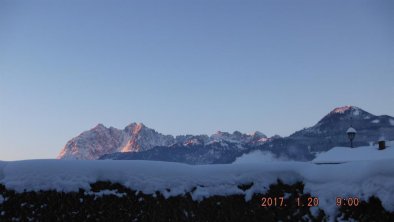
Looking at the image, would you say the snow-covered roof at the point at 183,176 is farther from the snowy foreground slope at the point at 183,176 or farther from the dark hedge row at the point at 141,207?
the dark hedge row at the point at 141,207

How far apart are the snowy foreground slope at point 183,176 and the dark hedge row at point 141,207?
10 cm

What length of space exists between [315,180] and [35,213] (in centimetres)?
457

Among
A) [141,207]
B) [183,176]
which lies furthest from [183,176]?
[141,207]

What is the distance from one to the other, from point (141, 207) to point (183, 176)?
2.86 feet

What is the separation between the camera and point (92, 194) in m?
6.49

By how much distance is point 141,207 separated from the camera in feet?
21.5

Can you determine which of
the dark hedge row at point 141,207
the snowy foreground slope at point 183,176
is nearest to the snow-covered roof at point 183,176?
the snowy foreground slope at point 183,176

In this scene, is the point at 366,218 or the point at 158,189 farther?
the point at 158,189

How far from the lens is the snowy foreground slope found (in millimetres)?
6387

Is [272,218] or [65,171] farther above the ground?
[65,171]

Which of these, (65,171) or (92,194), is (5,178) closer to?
(65,171)

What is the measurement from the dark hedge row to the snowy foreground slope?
10cm

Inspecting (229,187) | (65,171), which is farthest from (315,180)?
(65,171)

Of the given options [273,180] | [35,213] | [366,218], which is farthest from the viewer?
[273,180]
